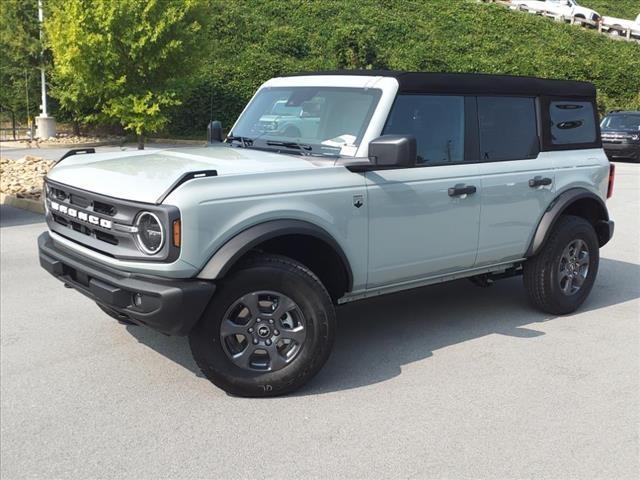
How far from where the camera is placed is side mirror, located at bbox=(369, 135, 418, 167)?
414 cm

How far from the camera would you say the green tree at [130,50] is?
688 inches

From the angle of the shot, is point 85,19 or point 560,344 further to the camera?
point 85,19

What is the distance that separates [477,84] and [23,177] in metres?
10.7

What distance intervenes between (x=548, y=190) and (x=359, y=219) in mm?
1931

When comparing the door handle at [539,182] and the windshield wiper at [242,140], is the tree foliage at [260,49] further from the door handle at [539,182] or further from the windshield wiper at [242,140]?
the door handle at [539,182]

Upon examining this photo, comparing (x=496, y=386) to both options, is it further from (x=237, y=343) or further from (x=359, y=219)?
(x=237, y=343)

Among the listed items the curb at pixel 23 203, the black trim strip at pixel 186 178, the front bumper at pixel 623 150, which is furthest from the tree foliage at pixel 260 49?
the black trim strip at pixel 186 178

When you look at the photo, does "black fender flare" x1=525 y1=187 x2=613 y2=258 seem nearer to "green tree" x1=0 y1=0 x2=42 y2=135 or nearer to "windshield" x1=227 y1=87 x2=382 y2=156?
"windshield" x1=227 y1=87 x2=382 y2=156

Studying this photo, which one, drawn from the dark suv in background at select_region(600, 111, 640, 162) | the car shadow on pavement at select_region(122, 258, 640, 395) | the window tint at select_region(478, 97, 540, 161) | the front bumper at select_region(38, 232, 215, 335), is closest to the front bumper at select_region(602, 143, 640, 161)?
the dark suv in background at select_region(600, 111, 640, 162)

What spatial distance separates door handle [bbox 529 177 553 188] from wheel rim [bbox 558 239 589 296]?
589 millimetres

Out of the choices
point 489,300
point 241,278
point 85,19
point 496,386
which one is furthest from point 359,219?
point 85,19

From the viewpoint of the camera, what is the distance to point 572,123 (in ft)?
19.2

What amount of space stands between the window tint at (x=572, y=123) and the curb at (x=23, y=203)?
7.61 m

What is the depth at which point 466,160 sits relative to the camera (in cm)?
500
